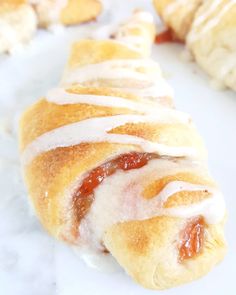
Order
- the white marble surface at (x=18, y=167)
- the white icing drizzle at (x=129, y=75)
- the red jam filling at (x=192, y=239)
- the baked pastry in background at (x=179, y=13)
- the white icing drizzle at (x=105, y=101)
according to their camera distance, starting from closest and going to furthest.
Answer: the red jam filling at (x=192, y=239), the white marble surface at (x=18, y=167), the white icing drizzle at (x=105, y=101), the white icing drizzle at (x=129, y=75), the baked pastry in background at (x=179, y=13)

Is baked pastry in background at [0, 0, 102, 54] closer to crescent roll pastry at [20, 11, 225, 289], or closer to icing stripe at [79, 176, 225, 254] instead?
crescent roll pastry at [20, 11, 225, 289]

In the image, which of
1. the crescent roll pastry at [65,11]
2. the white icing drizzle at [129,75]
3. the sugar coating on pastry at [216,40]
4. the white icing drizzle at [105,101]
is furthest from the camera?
A: the crescent roll pastry at [65,11]

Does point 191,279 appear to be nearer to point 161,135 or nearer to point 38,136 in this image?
point 161,135

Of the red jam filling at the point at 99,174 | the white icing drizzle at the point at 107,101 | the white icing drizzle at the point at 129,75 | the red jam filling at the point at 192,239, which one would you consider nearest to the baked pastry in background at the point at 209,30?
the white icing drizzle at the point at 129,75

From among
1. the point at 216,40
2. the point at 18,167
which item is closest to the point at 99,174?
the point at 18,167

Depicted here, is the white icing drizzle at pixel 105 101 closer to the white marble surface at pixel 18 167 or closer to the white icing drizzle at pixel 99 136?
the white icing drizzle at pixel 99 136

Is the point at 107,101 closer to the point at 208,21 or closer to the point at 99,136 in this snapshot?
the point at 99,136

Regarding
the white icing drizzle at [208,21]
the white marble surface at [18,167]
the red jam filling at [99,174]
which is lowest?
the white marble surface at [18,167]
